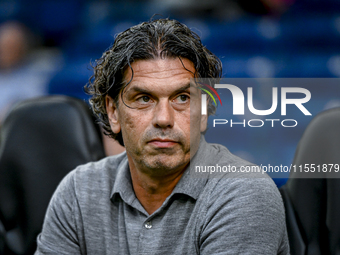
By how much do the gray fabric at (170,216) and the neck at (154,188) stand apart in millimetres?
32

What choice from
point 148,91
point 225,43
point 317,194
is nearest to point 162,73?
point 148,91

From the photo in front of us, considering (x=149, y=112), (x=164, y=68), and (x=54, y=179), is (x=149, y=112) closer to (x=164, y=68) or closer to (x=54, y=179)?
(x=164, y=68)

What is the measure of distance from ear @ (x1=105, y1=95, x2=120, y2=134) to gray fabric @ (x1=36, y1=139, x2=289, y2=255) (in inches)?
4.3

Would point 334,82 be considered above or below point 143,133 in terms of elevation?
below

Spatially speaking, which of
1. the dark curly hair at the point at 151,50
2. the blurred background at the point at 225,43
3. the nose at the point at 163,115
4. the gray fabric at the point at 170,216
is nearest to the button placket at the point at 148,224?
the gray fabric at the point at 170,216

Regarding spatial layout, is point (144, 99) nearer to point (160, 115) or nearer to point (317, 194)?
point (160, 115)

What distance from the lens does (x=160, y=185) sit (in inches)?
41.6

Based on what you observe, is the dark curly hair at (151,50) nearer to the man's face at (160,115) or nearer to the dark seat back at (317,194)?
the man's face at (160,115)

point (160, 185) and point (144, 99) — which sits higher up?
point (144, 99)

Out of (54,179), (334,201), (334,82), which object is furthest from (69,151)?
(334,82)

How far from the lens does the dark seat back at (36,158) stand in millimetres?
1324

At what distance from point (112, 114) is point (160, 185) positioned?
0.27 metres

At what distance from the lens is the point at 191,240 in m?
0.93

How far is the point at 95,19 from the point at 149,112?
1780 mm
